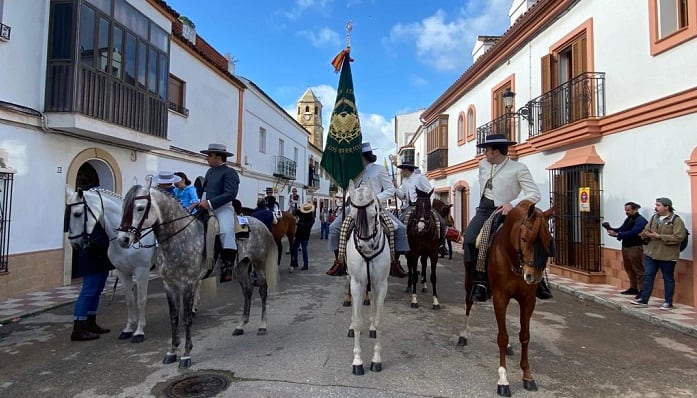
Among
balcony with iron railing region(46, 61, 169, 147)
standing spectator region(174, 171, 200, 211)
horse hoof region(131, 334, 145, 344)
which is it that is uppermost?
balcony with iron railing region(46, 61, 169, 147)

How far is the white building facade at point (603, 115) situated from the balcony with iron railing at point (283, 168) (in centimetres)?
1246

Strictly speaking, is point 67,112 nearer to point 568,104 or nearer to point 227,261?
point 227,261

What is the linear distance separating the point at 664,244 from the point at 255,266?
6.57m

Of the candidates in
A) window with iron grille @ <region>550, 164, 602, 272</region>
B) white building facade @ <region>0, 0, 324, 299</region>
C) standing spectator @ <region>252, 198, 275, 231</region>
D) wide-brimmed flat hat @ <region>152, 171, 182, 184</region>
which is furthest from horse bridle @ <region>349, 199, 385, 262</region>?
window with iron grille @ <region>550, 164, 602, 272</region>

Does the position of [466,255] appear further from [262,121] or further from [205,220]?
[262,121]

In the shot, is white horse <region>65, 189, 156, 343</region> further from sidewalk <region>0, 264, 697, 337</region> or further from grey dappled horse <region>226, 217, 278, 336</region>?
sidewalk <region>0, 264, 697, 337</region>

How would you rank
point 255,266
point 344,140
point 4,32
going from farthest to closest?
point 4,32
point 255,266
point 344,140

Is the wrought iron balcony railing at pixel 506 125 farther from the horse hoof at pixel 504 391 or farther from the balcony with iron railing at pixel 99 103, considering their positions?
the horse hoof at pixel 504 391

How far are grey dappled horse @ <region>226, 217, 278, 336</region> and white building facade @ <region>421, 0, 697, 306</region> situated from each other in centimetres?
699

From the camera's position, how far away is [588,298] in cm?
752

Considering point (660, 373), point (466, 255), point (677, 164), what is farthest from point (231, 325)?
point (677, 164)

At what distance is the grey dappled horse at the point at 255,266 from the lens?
5.27m

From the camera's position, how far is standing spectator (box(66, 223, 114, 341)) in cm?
489

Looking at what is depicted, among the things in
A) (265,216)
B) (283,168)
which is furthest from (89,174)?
(283,168)
